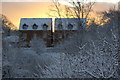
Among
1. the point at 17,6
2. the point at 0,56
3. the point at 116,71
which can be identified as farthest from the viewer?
the point at 17,6

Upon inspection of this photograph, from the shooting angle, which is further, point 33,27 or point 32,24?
point 32,24

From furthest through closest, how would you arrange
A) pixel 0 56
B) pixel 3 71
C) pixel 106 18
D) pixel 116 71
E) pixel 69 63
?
1. pixel 106 18
2. pixel 0 56
3. pixel 3 71
4. pixel 69 63
5. pixel 116 71

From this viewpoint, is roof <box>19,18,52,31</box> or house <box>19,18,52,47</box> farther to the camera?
roof <box>19,18,52,31</box>

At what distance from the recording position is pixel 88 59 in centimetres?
356

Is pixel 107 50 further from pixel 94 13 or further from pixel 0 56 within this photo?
pixel 94 13

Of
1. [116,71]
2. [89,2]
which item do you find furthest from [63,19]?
[116,71]

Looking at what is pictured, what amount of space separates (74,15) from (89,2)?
821 millimetres

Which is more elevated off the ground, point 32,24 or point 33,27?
point 32,24

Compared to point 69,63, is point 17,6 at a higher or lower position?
higher

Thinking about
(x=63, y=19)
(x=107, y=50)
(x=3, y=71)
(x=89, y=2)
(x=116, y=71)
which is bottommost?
(x=3, y=71)

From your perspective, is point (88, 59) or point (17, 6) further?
point (17, 6)

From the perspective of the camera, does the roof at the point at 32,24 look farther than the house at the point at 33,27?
Yes

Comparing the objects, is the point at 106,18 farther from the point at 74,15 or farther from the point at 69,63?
the point at 69,63

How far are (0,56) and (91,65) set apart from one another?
3538 millimetres
